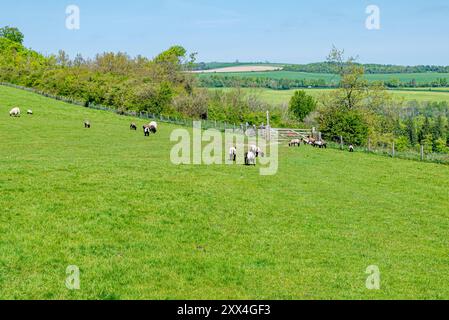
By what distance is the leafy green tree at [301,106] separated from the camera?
144m

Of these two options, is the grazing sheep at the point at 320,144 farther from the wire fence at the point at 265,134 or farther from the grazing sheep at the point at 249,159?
the grazing sheep at the point at 249,159

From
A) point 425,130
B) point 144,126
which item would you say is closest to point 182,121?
point 144,126

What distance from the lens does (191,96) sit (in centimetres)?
11669

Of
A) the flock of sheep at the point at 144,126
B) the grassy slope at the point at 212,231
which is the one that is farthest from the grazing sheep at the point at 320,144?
the grassy slope at the point at 212,231

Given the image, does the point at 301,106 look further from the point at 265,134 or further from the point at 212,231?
the point at 212,231

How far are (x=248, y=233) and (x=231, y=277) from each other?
4586 mm

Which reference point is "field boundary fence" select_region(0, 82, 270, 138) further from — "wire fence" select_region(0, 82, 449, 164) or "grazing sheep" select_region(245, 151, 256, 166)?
"grazing sheep" select_region(245, 151, 256, 166)

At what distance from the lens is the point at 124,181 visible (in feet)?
77.5

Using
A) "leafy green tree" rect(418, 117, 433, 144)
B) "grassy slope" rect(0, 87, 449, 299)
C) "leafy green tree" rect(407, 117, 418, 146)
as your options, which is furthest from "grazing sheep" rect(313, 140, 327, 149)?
"leafy green tree" rect(418, 117, 433, 144)

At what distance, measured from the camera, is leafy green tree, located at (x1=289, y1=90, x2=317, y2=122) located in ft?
472

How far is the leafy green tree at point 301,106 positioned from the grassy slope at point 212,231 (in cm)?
11296

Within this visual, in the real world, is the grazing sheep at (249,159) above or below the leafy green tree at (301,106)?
below

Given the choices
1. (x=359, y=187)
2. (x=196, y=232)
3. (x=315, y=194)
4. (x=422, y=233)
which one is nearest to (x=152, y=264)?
(x=196, y=232)

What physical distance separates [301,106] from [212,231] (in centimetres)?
13047
